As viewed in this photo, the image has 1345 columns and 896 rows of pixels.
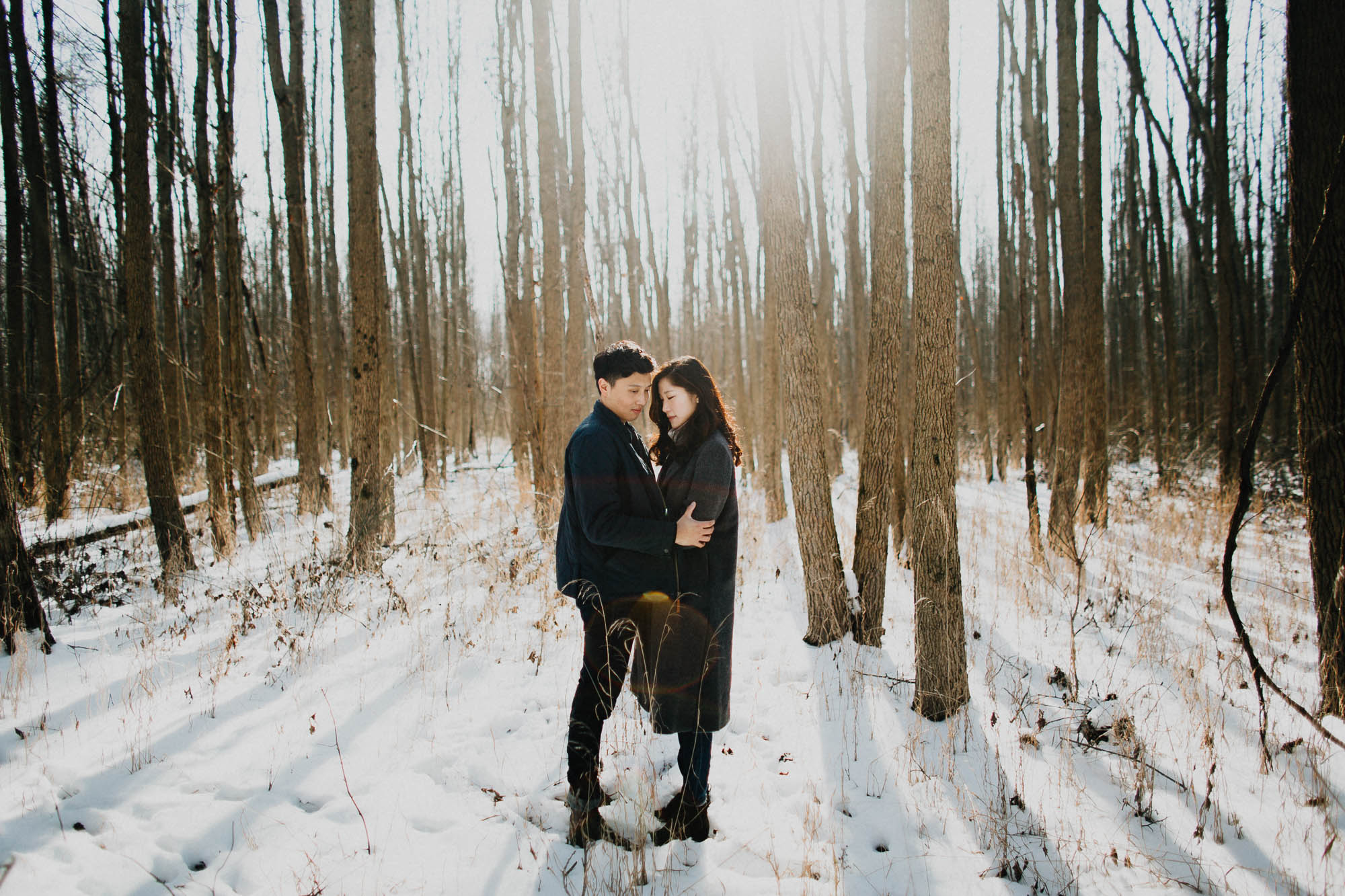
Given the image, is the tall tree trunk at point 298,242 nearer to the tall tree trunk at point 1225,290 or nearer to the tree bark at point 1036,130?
the tree bark at point 1036,130

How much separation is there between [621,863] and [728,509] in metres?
1.26

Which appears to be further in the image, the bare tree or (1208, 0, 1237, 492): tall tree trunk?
(1208, 0, 1237, 492): tall tree trunk

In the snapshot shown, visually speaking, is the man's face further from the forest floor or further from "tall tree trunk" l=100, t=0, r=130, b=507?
"tall tree trunk" l=100, t=0, r=130, b=507

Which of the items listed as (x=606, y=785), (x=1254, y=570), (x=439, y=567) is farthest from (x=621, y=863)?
(x=1254, y=570)

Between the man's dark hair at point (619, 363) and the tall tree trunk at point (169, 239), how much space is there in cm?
673

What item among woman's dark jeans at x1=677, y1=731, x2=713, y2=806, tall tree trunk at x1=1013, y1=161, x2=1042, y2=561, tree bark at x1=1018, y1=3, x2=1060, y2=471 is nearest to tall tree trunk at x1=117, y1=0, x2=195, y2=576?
woman's dark jeans at x1=677, y1=731, x2=713, y2=806

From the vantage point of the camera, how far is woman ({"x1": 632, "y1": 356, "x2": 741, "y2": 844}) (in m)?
2.17

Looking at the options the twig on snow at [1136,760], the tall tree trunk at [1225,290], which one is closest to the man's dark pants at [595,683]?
the twig on snow at [1136,760]

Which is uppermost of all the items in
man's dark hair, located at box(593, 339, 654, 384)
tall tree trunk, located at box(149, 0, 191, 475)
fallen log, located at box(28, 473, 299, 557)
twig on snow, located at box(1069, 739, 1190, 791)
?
tall tree trunk, located at box(149, 0, 191, 475)

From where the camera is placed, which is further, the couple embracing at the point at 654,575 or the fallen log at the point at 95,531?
the fallen log at the point at 95,531

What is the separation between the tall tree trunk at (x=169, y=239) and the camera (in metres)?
7.10

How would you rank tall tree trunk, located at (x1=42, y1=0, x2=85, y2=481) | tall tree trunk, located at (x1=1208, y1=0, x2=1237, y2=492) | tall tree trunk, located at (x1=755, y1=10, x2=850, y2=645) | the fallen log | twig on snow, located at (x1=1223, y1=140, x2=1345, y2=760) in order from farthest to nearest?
tall tree trunk, located at (x1=1208, y1=0, x2=1237, y2=492)
tall tree trunk, located at (x1=42, y1=0, x2=85, y2=481)
the fallen log
tall tree trunk, located at (x1=755, y1=10, x2=850, y2=645)
twig on snow, located at (x1=1223, y1=140, x2=1345, y2=760)

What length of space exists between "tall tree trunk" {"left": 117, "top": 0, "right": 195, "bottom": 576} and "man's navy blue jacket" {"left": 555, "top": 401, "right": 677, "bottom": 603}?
498 cm

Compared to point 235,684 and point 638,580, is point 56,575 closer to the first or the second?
point 235,684
